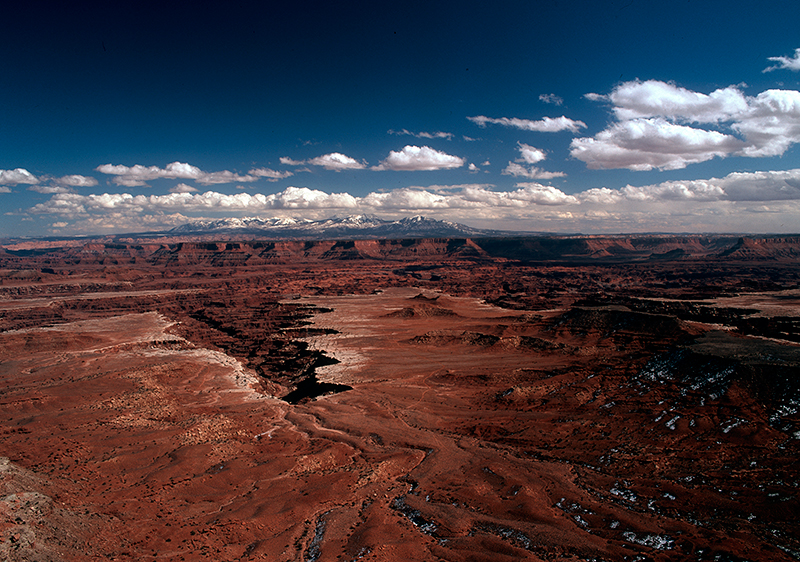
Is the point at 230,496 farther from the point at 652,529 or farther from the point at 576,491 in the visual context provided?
the point at 652,529

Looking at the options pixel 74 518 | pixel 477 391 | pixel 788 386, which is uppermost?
pixel 788 386

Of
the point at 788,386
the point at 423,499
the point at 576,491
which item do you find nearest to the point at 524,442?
the point at 576,491

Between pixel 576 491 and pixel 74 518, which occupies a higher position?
pixel 74 518

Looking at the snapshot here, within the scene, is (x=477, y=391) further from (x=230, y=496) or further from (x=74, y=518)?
(x=74, y=518)

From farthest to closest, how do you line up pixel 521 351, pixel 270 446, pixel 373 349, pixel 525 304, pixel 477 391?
1. pixel 525 304
2. pixel 373 349
3. pixel 521 351
4. pixel 477 391
5. pixel 270 446

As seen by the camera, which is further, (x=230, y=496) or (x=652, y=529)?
(x=230, y=496)

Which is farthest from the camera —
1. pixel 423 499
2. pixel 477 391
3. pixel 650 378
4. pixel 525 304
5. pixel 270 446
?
pixel 525 304
